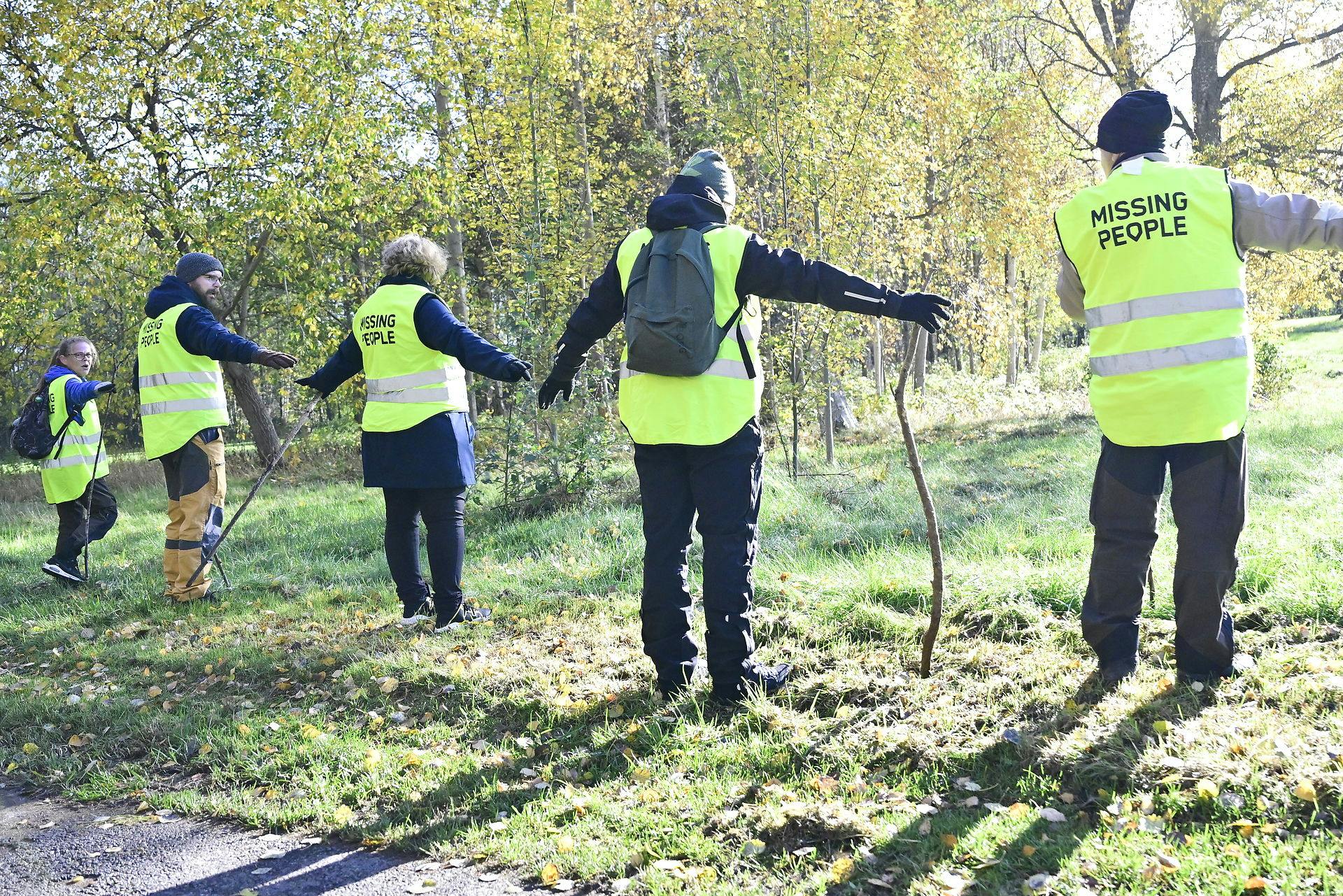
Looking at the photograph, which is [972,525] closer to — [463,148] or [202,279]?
[202,279]

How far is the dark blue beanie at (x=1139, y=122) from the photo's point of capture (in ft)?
12.9

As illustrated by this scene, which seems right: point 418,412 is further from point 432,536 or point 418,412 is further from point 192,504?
point 192,504

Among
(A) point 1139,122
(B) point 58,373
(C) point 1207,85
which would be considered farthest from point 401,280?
(C) point 1207,85

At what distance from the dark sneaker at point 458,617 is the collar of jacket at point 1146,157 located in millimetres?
4080

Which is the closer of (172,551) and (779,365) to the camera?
(172,551)

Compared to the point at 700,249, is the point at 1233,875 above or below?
below

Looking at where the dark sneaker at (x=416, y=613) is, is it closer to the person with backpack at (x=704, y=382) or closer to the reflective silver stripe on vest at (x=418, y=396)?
the reflective silver stripe on vest at (x=418, y=396)

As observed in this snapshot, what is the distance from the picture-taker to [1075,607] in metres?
4.99

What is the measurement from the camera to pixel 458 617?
6.04m

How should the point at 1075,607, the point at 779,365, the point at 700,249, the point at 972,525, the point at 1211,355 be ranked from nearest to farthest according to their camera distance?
the point at 1211,355 < the point at 700,249 < the point at 1075,607 < the point at 972,525 < the point at 779,365

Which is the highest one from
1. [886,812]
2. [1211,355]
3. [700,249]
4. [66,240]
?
[66,240]

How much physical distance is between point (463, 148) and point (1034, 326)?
72.7 feet

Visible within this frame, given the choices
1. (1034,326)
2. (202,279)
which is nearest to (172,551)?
(202,279)

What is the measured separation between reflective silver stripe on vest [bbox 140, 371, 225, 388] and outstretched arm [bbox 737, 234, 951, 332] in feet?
14.4
